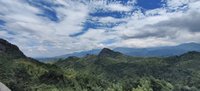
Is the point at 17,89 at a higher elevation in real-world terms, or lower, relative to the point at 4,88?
lower

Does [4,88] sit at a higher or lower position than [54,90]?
higher

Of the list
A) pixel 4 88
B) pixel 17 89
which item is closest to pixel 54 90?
pixel 17 89

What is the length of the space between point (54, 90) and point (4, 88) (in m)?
171

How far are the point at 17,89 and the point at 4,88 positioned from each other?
178 metres

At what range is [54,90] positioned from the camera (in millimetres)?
197875

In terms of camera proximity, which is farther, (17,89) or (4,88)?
(17,89)

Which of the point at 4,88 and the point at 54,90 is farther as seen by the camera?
the point at 54,90

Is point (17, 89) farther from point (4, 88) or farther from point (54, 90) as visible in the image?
point (4, 88)

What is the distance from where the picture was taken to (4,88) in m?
29.9

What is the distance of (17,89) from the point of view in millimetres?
199750
